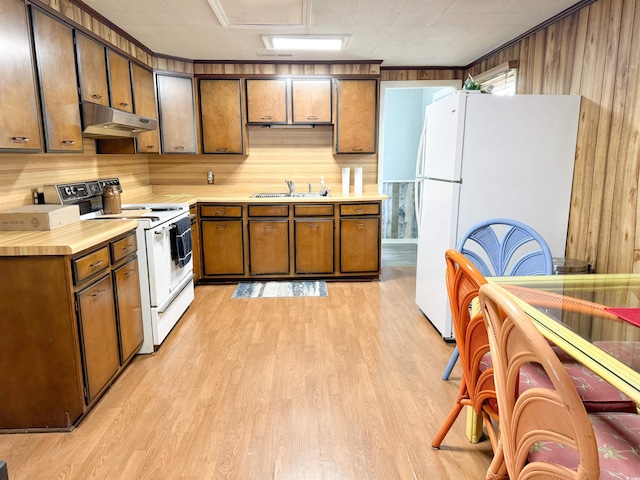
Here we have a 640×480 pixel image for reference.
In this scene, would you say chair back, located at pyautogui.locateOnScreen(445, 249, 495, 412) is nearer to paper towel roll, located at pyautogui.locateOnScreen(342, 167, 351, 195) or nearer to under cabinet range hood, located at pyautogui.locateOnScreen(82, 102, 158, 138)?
under cabinet range hood, located at pyautogui.locateOnScreen(82, 102, 158, 138)

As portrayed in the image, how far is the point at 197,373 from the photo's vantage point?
2.58 m

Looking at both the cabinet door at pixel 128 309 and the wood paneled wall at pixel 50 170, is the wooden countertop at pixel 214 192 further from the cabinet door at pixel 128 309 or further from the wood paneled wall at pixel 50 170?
the cabinet door at pixel 128 309

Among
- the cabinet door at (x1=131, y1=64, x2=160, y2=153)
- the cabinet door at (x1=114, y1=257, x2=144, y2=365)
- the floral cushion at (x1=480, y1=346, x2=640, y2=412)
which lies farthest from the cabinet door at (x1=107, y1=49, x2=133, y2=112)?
the floral cushion at (x1=480, y1=346, x2=640, y2=412)

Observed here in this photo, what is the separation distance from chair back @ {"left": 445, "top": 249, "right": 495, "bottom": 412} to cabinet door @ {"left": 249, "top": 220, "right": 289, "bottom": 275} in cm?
287

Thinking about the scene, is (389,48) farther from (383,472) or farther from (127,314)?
(383,472)

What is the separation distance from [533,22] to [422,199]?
60.1 inches

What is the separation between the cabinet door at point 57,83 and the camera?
2.33m

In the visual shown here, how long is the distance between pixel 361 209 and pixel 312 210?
20.2 inches

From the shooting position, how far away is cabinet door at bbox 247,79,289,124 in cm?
440

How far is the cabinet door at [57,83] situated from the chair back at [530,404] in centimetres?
251

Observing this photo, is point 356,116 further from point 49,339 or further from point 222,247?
point 49,339

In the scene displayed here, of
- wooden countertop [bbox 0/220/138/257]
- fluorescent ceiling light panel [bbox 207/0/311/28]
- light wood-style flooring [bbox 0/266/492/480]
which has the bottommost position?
light wood-style flooring [bbox 0/266/492/480]

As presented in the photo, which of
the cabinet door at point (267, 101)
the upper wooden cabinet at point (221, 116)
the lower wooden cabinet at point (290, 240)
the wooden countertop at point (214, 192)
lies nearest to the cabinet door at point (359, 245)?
the lower wooden cabinet at point (290, 240)

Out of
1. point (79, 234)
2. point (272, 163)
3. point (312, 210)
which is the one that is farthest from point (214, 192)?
point (79, 234)
